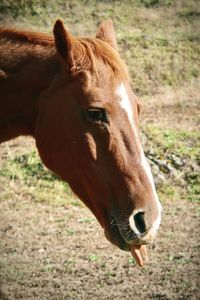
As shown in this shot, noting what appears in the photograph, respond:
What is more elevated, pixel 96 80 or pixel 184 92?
pixel 96 80

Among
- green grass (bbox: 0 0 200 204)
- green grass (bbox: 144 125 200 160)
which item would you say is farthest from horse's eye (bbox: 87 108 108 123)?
green grass (bbox: 0 0 200 204)

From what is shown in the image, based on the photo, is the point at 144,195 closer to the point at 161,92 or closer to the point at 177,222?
the point at 177,222

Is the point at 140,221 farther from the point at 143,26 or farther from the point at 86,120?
the point at 143,26

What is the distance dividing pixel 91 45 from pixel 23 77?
0.46m

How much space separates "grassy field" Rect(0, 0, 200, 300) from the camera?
4836mm

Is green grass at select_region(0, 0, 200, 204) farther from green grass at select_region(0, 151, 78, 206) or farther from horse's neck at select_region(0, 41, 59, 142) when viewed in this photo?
horse's neck at select_region(0, 41, 59, 142)

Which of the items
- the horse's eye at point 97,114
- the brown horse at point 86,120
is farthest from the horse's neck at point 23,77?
the horse's eye at point 97,114

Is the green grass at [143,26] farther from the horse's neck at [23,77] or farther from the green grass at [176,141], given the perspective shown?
the horse's neck at [23,77]

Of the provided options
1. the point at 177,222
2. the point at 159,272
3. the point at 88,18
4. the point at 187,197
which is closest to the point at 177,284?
the point at 159,272

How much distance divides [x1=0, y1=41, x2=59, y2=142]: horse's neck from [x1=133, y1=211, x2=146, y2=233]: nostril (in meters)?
0.90

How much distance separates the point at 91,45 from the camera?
2947mm

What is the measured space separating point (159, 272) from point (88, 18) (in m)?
12.4

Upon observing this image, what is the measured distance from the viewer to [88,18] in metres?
16.1

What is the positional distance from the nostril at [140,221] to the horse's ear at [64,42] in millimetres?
940
